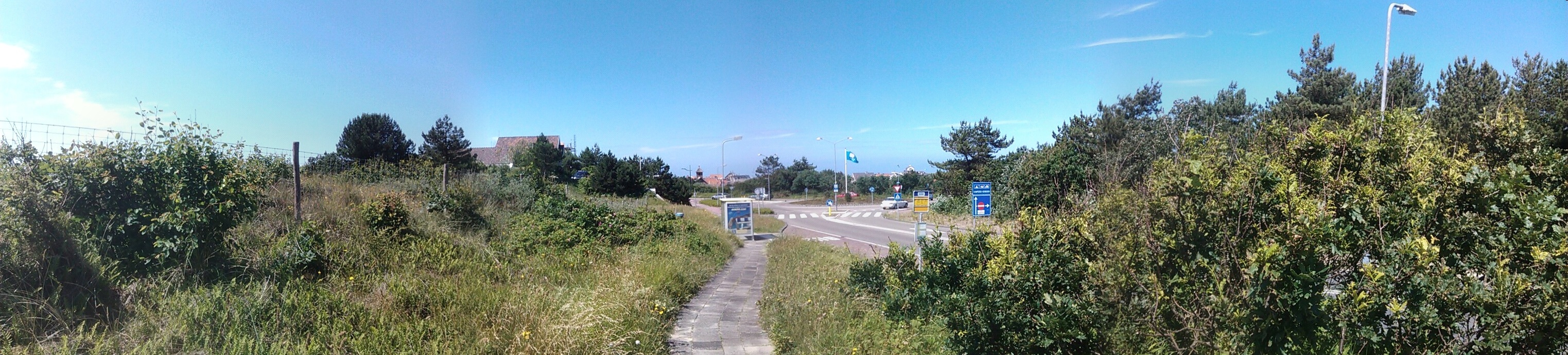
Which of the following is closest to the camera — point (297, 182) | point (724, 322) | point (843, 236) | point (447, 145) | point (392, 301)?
point (392, 301)

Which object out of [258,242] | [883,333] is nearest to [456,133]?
[258,242]

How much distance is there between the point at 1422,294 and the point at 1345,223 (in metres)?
0.28

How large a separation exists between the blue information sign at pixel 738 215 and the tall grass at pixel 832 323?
8.23 m

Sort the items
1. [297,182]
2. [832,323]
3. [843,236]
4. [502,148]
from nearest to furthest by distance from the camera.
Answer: [832,323], [297,182], [843,236], [502,148]

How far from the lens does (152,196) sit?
5238 mm

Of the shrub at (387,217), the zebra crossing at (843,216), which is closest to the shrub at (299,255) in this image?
the shrub at (387,217)

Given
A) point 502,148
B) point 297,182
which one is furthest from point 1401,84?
point 502,148

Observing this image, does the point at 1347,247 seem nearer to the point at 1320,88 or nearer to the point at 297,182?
the point at 297,182

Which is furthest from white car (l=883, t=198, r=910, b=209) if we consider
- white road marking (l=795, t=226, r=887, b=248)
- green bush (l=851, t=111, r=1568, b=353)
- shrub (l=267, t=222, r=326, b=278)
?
green bush (l=851, t=111, r=1568, b=353)

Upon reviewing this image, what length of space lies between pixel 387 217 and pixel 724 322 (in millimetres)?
4497

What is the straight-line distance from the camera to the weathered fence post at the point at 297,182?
286 inches

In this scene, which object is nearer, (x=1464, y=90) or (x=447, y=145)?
(x=1464, y=90)

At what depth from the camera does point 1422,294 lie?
1.92m

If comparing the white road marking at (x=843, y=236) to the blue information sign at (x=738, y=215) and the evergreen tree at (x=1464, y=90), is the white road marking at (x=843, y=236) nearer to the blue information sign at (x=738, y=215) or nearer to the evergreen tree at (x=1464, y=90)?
the blue information sign at (x=738, y=215)
